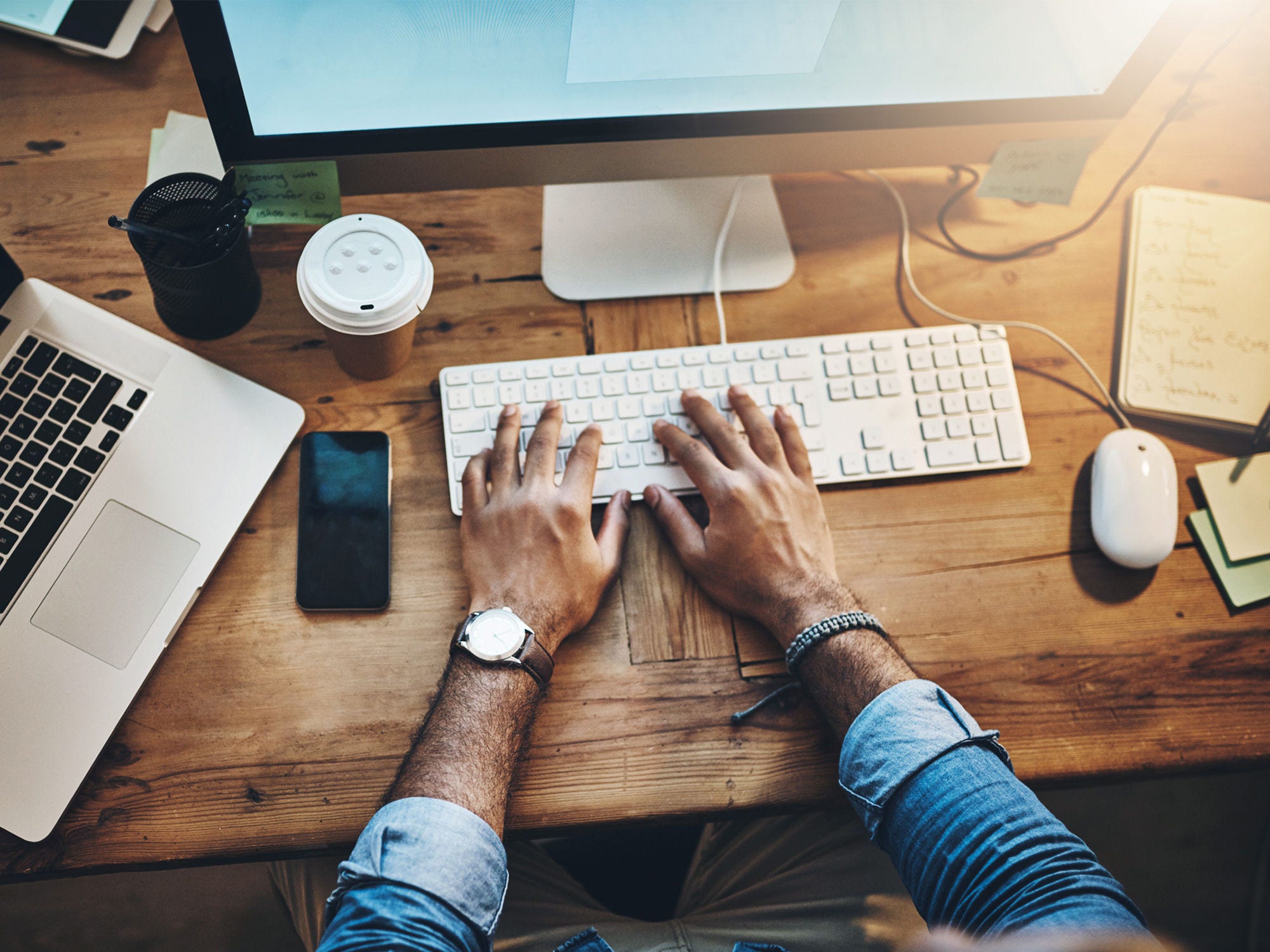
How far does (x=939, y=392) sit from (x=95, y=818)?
798 mm

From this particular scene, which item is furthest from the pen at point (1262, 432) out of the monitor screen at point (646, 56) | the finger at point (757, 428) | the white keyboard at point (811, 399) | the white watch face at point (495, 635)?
the white watch face at point (495, 635)

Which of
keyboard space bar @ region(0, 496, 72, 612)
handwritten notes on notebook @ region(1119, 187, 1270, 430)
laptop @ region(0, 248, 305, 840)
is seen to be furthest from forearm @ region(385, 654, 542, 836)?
handwritten notes on notebook @ region(1119, 187, 1270, 430)

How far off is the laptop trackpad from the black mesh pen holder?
0.60ft

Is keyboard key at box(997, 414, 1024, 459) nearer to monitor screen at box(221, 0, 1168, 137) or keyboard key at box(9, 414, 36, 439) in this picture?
monitor screen at box(221, 0, 1168, 137)

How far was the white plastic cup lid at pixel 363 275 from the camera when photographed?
0.61 meters

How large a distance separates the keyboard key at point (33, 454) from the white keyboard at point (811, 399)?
1.02 ft

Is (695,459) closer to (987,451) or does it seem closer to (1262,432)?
(987,451)

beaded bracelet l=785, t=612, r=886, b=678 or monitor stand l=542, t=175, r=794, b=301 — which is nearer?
beaded bracelet l=785, t=612, r=886, b=678

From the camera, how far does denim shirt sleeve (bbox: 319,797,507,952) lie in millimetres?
547

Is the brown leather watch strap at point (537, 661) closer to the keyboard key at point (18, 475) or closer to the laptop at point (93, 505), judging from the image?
the laptop at point (93, 505)

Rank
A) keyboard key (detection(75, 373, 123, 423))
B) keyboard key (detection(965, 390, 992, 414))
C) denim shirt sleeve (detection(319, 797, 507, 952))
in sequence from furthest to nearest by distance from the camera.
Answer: keyboard key (detection(965, 390, 992, 414)) < keyboard key (detection(75, 373, 123, 423)) < denim shirt sleeve (detection(319, 797, 507, 952))

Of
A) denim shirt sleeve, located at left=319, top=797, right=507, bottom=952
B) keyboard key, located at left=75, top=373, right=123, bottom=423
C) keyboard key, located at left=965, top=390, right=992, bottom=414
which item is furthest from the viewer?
keyboard key, located at left=965, top=390, right=992, bottom=414

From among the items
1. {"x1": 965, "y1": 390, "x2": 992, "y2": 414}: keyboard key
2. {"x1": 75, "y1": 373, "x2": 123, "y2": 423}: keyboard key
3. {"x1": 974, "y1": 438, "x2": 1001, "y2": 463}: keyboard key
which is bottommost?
{"x1": 974, "y1": 438, "x2": 1001, "y2": 463}: keyboard key

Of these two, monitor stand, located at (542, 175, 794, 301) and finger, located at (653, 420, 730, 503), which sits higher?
monitor stand, located at (542, 175, 794, 301)
